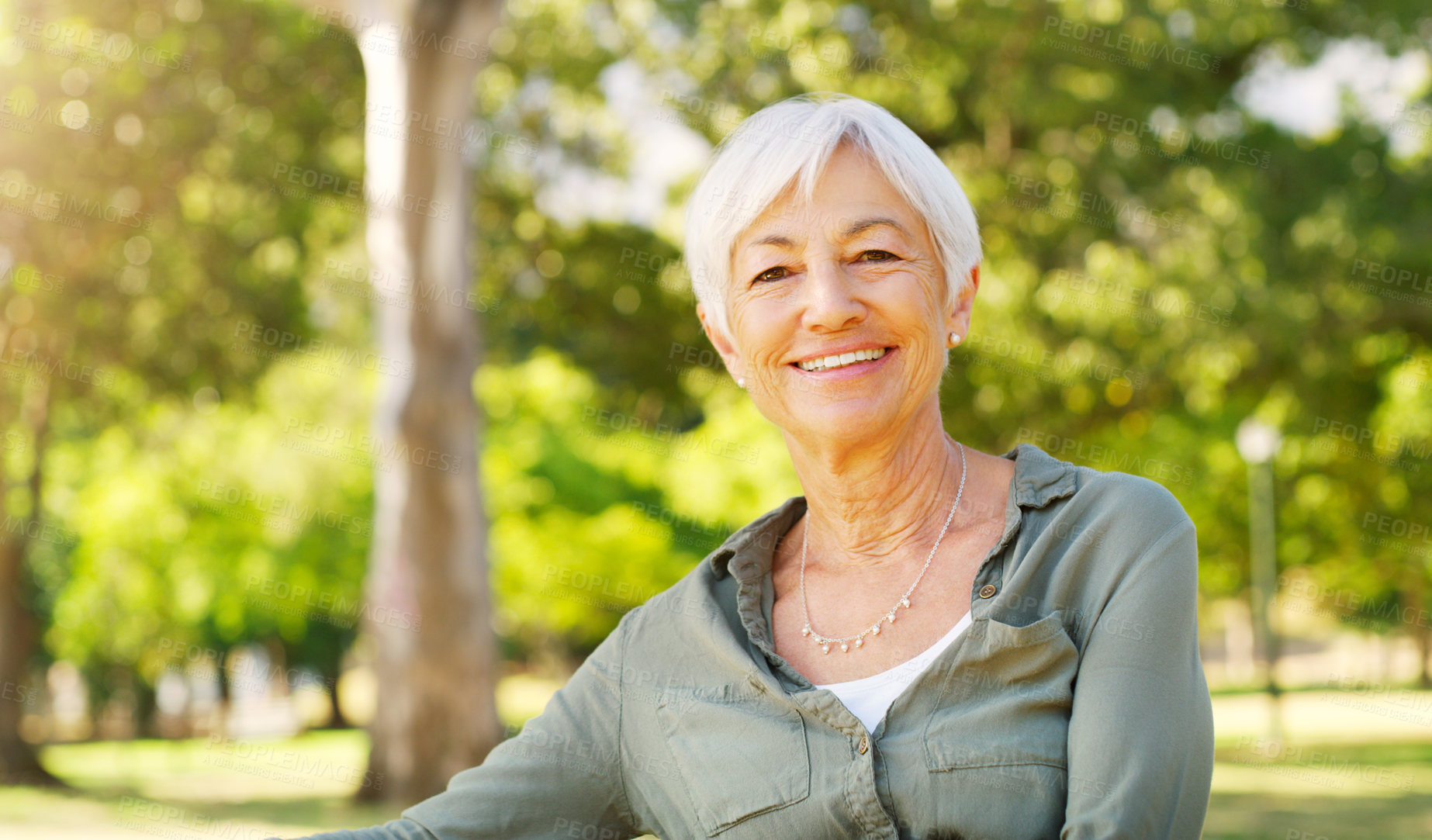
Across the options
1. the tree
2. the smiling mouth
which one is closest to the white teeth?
the smiling mouth

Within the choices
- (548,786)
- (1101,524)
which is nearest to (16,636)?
(548,786)

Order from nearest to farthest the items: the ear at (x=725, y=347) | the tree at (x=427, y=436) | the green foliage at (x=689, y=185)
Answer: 1. the ear at (x=725, y=347)
2. the tree at (x=427, y=436)
3. the green foliage at (x=689, y=185)

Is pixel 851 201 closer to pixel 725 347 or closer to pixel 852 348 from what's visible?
pixel 852 348

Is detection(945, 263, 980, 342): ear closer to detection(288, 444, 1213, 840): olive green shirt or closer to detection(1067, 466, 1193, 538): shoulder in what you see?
detection(288, 444, 1213, 840): olive green shirt

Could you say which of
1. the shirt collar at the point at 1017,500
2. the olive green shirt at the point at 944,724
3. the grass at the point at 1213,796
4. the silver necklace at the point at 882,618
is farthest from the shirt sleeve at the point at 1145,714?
the grass at the point at 1213,796

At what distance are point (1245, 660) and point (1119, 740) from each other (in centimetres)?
5318

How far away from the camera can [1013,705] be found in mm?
1812

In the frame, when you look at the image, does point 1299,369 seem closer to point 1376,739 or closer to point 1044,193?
point 1044,193

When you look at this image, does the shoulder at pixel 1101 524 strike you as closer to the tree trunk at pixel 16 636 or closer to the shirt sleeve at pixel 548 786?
the shirt sleeve at pixel 548 786

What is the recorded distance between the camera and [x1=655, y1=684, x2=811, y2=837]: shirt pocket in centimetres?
A: 194

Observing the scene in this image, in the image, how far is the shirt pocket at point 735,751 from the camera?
194 cm

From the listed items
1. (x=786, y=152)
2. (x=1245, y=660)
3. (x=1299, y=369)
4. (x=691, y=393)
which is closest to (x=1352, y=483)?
(x=1299, y=369)

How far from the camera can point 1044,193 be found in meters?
13.6

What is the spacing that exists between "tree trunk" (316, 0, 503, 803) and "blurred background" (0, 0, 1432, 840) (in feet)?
0.09
